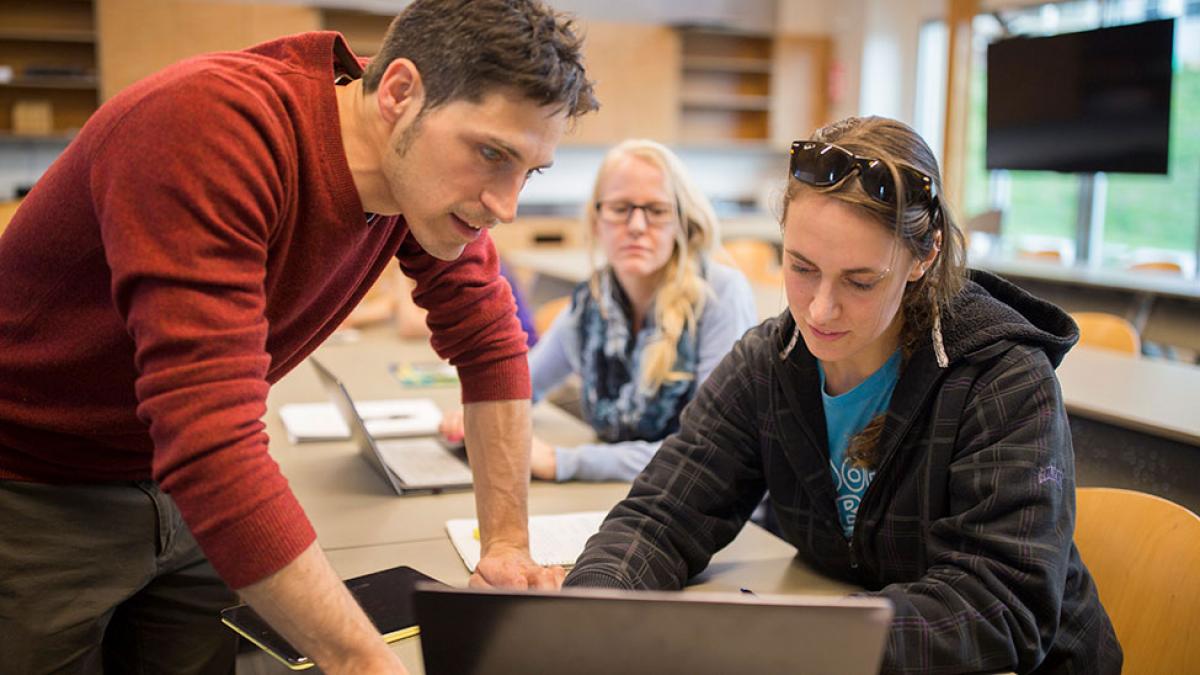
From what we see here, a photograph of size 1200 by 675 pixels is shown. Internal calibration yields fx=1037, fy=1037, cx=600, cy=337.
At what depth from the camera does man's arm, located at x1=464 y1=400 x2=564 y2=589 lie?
144cm

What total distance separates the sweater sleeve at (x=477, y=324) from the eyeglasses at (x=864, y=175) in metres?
0.47

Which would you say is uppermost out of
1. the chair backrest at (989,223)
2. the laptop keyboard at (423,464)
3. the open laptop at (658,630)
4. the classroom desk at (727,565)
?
the chair backrest at (989,223)

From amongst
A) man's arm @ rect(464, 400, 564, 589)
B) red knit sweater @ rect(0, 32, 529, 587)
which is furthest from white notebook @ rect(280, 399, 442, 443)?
red knit sweater @ rect(0, 32, 529, 587)

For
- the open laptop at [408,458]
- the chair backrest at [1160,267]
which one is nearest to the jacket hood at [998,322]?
the open laptop at [408,458]

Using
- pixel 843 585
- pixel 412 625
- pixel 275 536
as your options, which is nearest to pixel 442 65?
pixel 275 536

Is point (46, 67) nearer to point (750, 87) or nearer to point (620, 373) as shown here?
point (750, 87)

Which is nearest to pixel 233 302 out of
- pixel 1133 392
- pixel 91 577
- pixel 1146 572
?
pixel 91 577

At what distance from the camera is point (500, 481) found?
4.90ft

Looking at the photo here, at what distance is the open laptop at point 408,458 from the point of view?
6.08 feet

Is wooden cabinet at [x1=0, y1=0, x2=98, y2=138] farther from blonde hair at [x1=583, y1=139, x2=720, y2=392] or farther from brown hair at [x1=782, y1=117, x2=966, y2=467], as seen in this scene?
brown hair at [x1=782, y1=117, x2=966, y2=467]

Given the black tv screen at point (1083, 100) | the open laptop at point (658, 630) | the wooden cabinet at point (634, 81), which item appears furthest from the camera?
the wooden cabinet at point (634, 81)

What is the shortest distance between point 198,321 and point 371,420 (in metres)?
1.39

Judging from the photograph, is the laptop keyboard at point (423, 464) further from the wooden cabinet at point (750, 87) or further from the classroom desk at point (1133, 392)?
the wooden cabinet at point (750, 87)

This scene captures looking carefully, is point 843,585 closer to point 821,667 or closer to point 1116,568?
point 1116,568
